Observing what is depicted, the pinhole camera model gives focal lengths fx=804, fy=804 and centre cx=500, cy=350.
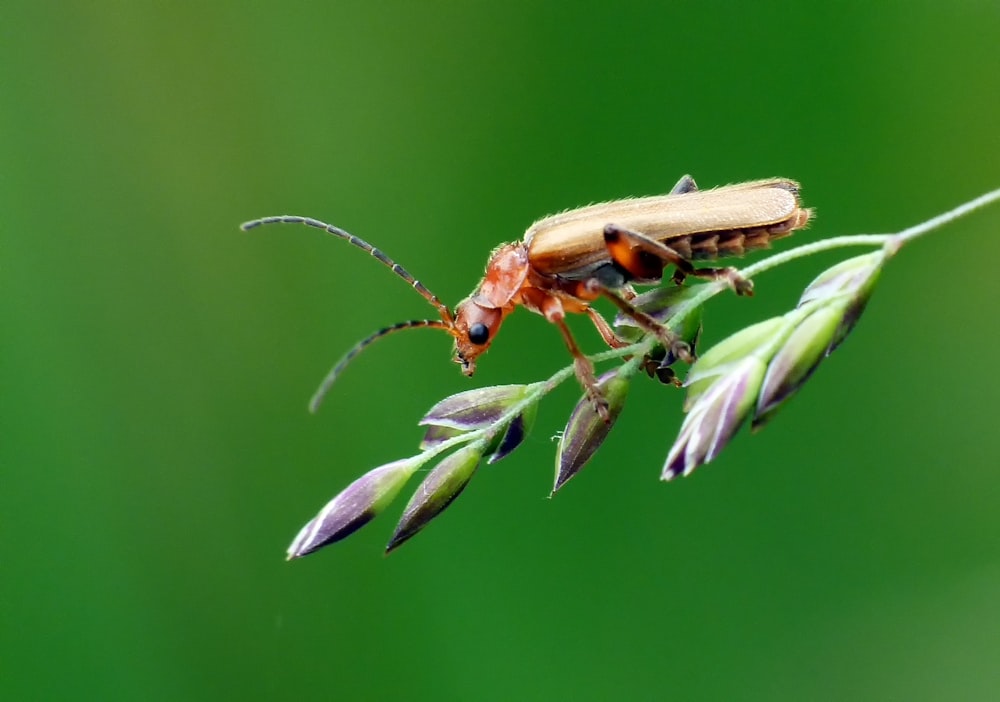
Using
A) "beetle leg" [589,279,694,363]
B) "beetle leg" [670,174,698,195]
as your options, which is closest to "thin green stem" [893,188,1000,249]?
"beetle leg" [589,279,694,363]

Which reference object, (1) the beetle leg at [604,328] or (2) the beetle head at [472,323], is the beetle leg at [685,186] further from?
(2) the beetle head at [472,323]

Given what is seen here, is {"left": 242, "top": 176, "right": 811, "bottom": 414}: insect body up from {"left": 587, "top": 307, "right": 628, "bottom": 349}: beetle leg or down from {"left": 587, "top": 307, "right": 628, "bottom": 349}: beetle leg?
up

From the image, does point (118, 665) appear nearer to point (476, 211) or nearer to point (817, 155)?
point (476, 211)

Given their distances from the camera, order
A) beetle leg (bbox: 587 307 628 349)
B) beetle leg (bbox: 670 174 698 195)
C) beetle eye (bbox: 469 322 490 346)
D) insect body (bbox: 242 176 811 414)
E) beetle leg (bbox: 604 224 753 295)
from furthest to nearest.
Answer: beetle leg (bbox: 670 174 698 195) → beetle eye (bbox: 469 322 490 346) → beetle leg (bbox: 587 307 628 349) → insect body (bbox: 242 176 811 414) → beetle leg (bbox: 604 224 753 295)

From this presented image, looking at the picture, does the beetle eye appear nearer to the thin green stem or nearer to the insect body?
the insect body

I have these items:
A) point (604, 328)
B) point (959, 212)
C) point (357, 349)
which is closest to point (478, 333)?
point (604, 328)

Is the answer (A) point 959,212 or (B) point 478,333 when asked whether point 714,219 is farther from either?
(A) point 959,212

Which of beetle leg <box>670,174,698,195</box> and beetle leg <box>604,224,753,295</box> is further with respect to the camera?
beetle leg <box>670,174,698,195</box>
